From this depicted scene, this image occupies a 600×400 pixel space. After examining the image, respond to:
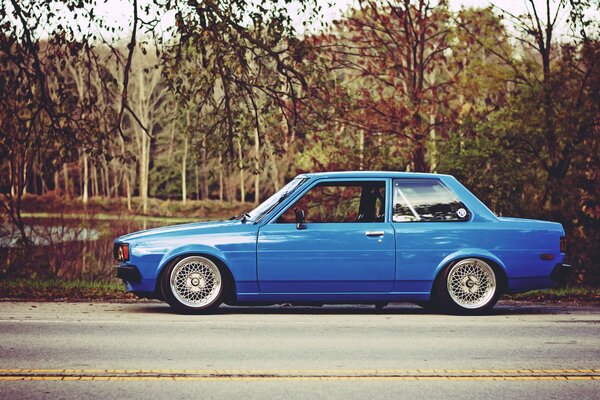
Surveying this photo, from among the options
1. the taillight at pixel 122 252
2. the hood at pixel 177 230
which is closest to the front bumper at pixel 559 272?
the hood at pixel 177 230

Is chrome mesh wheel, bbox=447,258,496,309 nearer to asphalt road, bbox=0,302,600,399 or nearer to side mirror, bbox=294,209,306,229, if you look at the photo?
asphalt road, bbox=0,302,600,399

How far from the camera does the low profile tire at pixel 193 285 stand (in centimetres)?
1102

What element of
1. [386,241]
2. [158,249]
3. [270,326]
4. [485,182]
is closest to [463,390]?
[270,326]

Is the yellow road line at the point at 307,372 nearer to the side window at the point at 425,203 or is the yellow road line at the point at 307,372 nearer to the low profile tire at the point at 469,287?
the low profile tire at the point at 469,287

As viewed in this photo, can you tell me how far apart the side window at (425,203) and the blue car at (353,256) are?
0.01 m

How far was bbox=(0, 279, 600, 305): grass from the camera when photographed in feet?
43.7

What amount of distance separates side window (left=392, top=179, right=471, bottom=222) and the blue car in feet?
0.04

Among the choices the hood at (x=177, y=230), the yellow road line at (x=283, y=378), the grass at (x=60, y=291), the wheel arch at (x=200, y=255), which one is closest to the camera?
the yellow road line at (x=283, y=378)

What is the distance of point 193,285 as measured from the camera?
11.1 meters

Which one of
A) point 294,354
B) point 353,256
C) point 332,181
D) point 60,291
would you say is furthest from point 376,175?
point 60,291

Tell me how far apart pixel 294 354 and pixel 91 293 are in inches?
240

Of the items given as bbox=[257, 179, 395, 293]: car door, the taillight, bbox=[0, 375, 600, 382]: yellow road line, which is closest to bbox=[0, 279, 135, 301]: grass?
the taillight

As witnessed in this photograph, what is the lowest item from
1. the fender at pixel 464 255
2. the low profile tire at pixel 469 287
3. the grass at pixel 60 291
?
the grass at pixel 60 291

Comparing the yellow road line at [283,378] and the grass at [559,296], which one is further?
the grass at [559,296]
